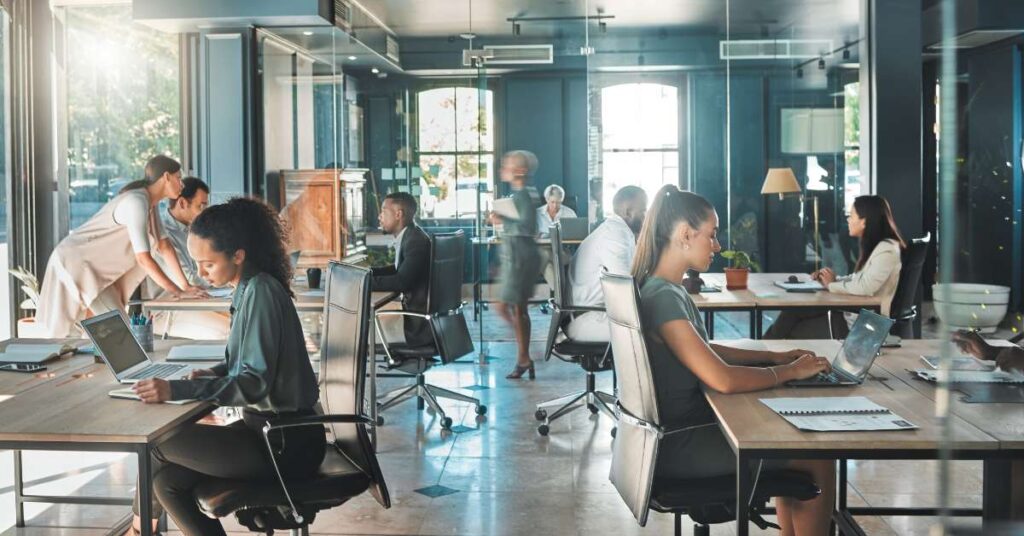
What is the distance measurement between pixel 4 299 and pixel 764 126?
5.90 meters

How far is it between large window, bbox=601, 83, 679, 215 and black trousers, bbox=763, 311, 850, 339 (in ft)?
8.96

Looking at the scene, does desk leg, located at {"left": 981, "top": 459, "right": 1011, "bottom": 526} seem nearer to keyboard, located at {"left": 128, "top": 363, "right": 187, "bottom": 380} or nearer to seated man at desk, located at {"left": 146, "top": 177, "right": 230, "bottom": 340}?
keyboard, located at {"left": 128, "top": 363, "right": 187, "bottom": 380}

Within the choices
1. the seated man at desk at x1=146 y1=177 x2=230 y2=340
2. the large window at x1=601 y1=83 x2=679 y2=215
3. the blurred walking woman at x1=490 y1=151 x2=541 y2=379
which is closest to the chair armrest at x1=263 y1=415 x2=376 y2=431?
the seated man at desk at x1=146 y1=177 x2=230 y2=340

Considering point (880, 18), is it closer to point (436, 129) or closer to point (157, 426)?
point (436, 129)

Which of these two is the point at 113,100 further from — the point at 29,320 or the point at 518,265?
the point at 518,265

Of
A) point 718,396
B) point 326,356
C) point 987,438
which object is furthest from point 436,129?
point 987,438

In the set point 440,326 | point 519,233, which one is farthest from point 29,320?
point 519,233

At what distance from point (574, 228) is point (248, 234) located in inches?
228

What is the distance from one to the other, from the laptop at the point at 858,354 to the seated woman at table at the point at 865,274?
242cm

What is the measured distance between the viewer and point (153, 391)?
279 centimetres

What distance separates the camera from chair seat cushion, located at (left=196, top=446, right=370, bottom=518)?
2.80m

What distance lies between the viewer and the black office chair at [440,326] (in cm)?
574

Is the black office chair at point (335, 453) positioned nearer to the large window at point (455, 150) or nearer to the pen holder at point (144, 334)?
the pen holder at point (144, 334)

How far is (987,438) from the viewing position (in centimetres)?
227
